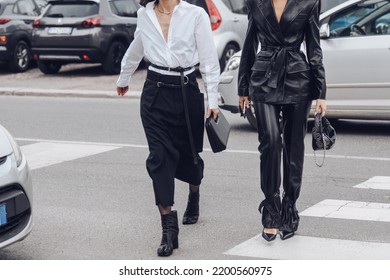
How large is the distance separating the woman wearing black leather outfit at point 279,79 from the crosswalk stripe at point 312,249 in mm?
107

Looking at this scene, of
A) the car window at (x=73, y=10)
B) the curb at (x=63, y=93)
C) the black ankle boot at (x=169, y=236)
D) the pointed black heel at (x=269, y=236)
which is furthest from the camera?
the car window at (x=73, y=10)

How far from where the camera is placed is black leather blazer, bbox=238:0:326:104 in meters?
6.92

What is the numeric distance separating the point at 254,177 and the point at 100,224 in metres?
2.27

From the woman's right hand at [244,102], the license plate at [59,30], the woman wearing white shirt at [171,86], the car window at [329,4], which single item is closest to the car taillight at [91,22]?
the license plate at [59,30]

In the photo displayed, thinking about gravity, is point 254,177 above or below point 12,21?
above

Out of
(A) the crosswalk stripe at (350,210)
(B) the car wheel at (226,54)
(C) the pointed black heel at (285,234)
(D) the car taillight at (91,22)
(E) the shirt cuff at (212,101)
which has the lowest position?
(B) the car wheel at (226,54)

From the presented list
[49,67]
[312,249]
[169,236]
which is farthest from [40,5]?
[312,249]

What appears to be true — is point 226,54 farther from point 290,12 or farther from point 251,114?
point 290,12

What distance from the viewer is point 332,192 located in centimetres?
894

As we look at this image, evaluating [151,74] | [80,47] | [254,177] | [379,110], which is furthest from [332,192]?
[80,47]

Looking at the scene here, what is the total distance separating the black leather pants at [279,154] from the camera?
7.00 meters

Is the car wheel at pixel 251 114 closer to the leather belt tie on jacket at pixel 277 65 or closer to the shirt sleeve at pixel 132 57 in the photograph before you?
the leather belt tie on jacket at pixel 277 65

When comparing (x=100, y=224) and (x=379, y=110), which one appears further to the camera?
(x=379, y=110)

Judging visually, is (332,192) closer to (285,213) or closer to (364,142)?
(285,213)
